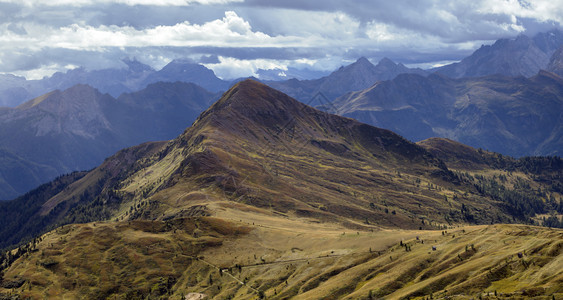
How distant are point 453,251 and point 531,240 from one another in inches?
1120

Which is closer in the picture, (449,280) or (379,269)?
(449,280)

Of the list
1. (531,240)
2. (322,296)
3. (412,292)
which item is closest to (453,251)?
(531,240)

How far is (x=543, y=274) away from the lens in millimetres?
152750

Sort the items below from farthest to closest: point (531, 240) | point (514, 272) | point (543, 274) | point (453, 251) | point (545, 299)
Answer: point (453, 251)
point (531, 240)
point (514, 272)
point (543, 274)
point (545, 299)

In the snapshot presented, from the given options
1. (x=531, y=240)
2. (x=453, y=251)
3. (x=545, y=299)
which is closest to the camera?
(x=545, y=299)

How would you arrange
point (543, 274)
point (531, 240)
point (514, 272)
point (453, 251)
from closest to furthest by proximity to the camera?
point (543, 274), point (514, 272), point (531, 240), point (453, 251)

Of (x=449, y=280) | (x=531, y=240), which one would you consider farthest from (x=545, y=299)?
(x=531, y=240)

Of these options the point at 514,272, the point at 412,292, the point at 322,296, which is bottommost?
the point at 322,296

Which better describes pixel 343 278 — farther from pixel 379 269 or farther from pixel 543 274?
pixel 543 274

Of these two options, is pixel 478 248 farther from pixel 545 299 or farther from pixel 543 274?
pixel 545 299

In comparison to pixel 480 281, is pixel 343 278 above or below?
below

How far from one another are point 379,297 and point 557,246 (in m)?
63.1

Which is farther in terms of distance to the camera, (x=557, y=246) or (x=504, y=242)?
(x=504, y=242)

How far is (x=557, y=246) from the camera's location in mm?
168500
